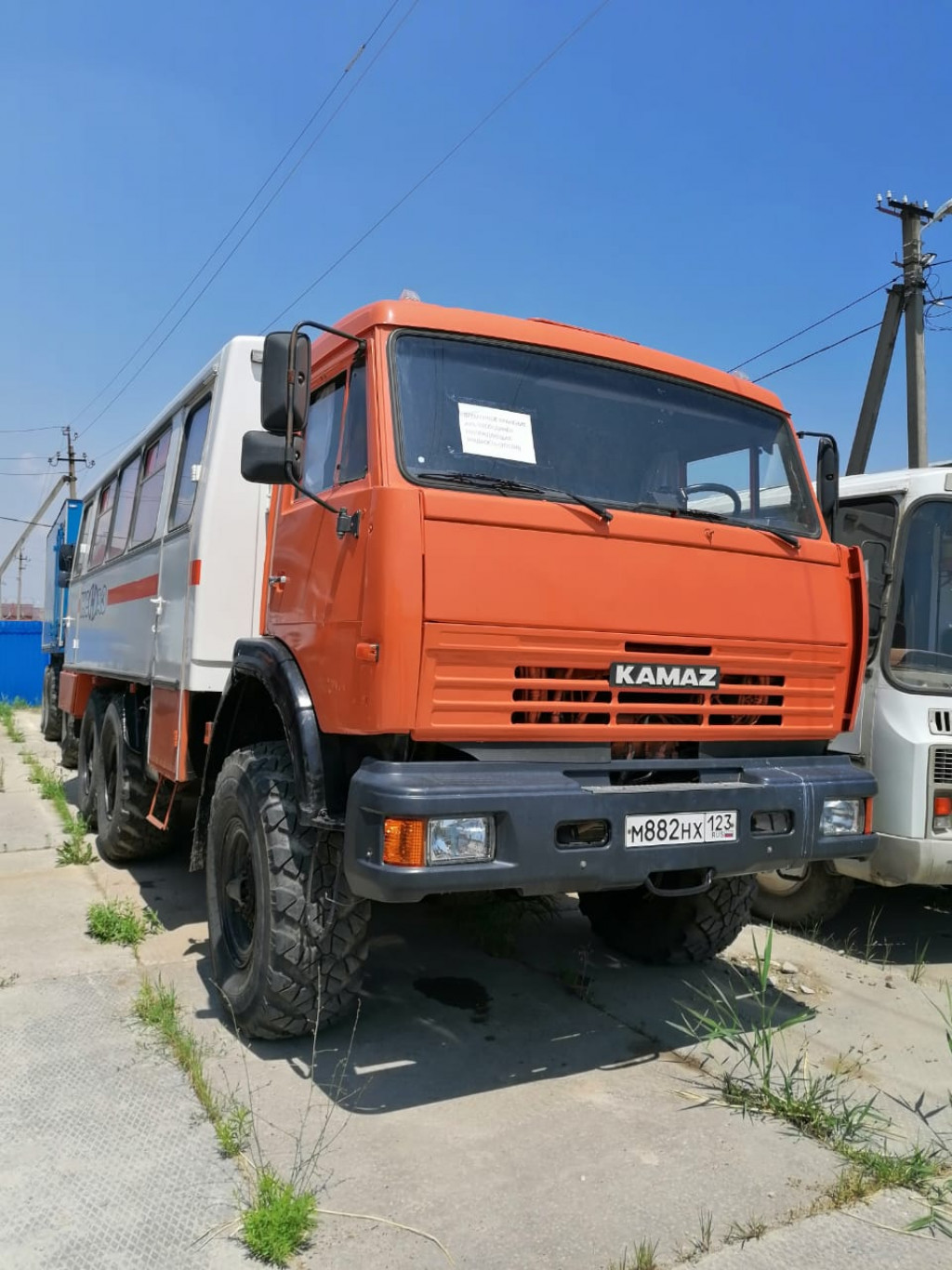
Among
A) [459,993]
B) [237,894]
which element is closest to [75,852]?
[237,894]

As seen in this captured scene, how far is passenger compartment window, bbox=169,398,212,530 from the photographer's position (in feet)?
16.2

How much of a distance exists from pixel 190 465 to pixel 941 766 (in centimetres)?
404

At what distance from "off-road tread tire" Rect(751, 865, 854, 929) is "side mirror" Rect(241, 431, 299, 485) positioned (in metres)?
3.37

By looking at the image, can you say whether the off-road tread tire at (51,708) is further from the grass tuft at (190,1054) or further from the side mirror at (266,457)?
the side mirror at (266,457)

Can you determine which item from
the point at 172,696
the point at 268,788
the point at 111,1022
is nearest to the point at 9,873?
the point at 172,696

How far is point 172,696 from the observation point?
4902mm

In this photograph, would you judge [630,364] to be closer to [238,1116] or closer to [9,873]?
[238,1116]

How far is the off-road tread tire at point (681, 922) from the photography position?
14.8ft

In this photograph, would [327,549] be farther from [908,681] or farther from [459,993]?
[908,681]

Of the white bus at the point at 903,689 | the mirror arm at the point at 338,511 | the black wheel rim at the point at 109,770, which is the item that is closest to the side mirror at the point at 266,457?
the mirror arm at the point at 338,511

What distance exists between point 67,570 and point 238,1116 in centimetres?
880

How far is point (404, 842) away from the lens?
2.83 meters

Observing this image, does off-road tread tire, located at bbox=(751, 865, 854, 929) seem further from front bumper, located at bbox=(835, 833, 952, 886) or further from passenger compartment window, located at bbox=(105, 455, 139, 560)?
passenger compartment window, located at bbox=(105, 455, 139, 560)

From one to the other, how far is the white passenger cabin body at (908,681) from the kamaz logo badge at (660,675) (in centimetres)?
173
